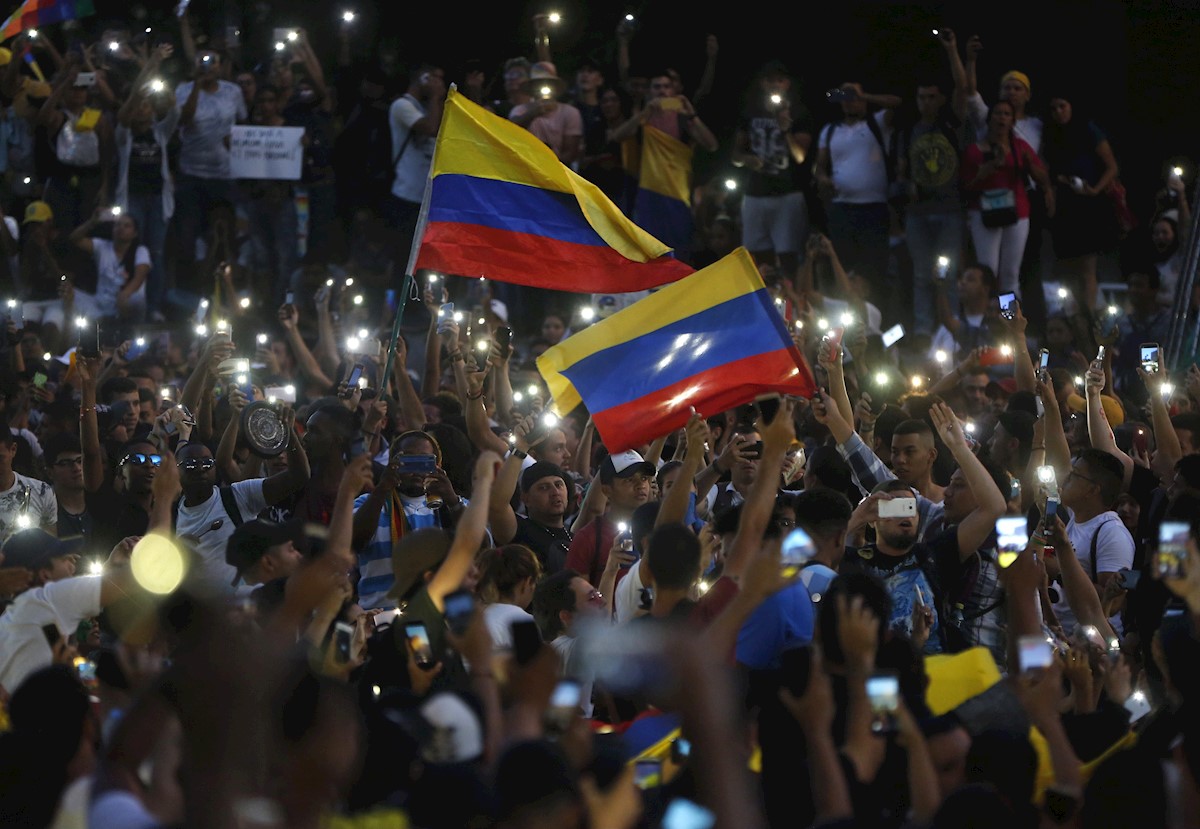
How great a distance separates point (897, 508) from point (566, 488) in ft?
6.76

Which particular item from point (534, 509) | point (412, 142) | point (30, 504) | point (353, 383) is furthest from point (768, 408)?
point (412, 142)

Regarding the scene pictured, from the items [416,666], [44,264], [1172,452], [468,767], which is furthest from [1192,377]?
[44,264]

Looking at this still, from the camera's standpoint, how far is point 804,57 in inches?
619

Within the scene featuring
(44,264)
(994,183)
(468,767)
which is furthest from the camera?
(44,264)

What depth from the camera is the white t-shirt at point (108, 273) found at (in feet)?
46.4

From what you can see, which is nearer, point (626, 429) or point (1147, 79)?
point (626, 429)

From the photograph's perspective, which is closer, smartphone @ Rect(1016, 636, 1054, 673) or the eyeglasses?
smartphone @ Rect(1016, 636, 1054, 673)

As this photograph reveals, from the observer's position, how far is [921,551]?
6453 mm

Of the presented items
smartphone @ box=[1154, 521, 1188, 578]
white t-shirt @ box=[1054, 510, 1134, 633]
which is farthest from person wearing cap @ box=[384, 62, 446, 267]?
smartphone @ box=[1154, 521, 1188, 578]

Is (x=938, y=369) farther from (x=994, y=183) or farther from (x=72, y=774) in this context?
(x=72, y=774)

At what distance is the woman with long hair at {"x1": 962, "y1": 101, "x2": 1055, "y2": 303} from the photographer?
13039 millimetres

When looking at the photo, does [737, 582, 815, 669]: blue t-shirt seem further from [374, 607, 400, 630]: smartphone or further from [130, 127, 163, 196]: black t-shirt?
[130, 127, 163, 196]: black t-shirt

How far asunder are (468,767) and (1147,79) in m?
13.4

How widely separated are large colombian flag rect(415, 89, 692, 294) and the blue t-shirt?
372 centimetres
